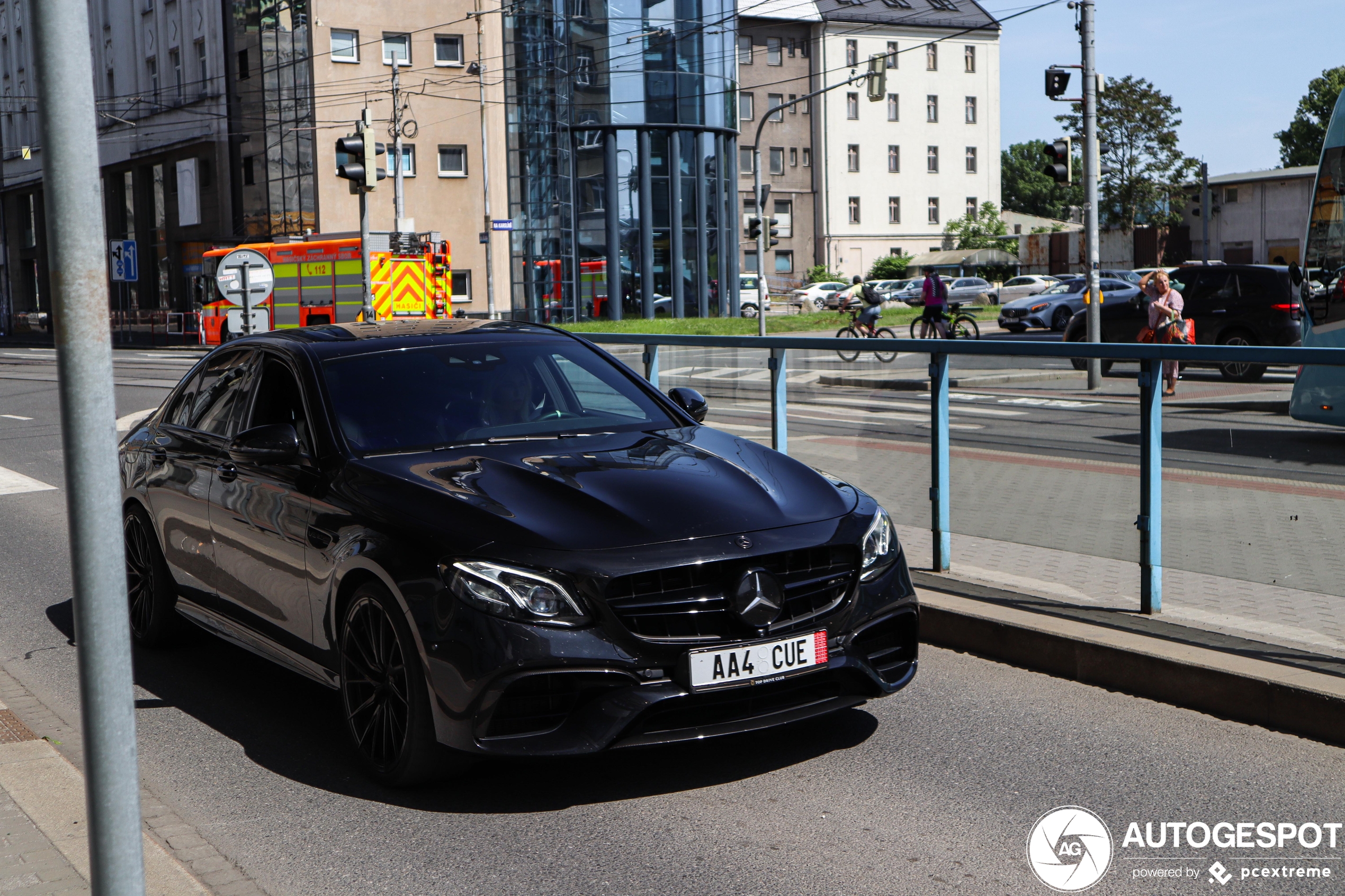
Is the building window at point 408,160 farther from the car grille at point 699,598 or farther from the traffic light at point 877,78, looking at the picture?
the car grille at point 699,598

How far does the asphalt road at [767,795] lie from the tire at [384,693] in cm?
13

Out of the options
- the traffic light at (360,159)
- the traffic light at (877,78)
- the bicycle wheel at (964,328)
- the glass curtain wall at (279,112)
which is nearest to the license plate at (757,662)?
the traffic light at (360,159)

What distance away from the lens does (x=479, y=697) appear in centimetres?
421

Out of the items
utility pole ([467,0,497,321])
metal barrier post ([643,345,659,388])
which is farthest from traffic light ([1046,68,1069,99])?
utility pole ([467,0,497,321])

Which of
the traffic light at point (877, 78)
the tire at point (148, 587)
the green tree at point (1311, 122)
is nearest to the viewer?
the tire at point (148, 587)

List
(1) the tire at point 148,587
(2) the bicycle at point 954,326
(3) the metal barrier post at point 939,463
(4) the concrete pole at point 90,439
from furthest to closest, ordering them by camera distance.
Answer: (2) the bicycle at point 954,326 < (3) the metal barrier post at point 939,463 < (1) the tire at point 148,587 < (4) the concrete pole at point 90,439

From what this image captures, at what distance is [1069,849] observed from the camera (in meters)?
4.05

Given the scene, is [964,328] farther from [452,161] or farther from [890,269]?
[890,269]

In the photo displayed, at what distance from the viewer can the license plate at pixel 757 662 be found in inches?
169

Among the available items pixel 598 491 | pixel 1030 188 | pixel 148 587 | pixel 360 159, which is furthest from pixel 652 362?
pixel 1030 188

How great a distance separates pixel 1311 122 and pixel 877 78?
303ft

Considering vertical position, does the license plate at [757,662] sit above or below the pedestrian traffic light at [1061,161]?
below

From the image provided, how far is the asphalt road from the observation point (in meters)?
3.93

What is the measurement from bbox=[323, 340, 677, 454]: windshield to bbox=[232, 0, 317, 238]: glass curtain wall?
43963 millimetres
